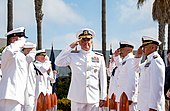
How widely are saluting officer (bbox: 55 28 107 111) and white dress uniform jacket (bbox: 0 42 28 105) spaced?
64 cm

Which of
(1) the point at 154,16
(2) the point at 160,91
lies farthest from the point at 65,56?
(1) the point at 154,16

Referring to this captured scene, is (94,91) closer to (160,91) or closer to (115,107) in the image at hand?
(115,107)

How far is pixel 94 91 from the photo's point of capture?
6.96 meters

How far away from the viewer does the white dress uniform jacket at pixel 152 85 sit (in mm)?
6008

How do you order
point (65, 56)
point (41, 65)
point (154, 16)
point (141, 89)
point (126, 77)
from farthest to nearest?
1. point (154, 16)
2. point (41, 65)
3. point (126, 77)
4. point (65, 56)
5. point (141, 89)

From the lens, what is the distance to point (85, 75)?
273 inches

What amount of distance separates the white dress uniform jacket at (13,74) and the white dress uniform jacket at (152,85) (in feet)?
6.53

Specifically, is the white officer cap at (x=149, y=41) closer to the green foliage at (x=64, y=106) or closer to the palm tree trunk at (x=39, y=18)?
the green foliage at (x=64, y=106)

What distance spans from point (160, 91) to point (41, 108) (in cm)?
221

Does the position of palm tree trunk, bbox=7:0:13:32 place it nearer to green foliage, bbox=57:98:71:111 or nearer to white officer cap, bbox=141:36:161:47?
green foliage, bbox=57:98:71:111

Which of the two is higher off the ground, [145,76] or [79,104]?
[145,76]

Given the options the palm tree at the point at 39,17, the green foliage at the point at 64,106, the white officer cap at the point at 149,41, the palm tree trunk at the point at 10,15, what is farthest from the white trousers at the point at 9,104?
the palm tree at the point at 39,17

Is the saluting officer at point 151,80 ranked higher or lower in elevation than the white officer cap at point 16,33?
lower

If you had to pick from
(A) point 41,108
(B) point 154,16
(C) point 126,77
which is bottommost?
(A) point 41,108
